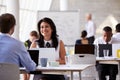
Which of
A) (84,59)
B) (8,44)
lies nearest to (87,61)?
(84,59)

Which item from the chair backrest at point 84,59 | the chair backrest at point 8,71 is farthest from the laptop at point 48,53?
the chair backrest at point 8,71

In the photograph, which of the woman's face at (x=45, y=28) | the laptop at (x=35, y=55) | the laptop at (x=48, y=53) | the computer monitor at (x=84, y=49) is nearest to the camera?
the laptop at (x=35, y=55)

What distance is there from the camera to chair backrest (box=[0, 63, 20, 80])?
10.2ft

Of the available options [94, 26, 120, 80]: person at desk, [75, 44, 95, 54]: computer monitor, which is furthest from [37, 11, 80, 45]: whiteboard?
[75, 44, 95, 54]: computer monitor

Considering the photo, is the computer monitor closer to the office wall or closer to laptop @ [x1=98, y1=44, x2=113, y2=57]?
laptop @ [x1=98, y1=44, x2=113, y2=57]

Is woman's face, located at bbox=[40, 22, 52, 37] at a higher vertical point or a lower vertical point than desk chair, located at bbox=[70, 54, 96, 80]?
higher

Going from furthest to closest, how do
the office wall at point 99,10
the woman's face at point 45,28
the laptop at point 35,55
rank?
1. the office wall at point 99,10
2. the woman's face at point 45,28
3. the laptop at point 35,55

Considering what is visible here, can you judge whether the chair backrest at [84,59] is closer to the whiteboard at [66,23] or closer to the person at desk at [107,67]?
the person at desk at [107,67]

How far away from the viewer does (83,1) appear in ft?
51.5

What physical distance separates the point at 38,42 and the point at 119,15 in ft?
37.8

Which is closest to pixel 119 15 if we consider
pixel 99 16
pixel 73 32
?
pixel 99 16

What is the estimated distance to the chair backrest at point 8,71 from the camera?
10.2 ft

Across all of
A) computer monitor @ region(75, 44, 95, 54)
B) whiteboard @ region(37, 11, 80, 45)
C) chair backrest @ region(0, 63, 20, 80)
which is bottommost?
chair backrest @ region(0, 63, 20, 80)

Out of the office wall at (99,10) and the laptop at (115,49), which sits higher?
the office wall at (99,10)
